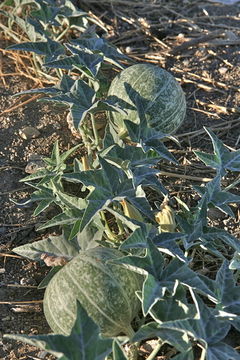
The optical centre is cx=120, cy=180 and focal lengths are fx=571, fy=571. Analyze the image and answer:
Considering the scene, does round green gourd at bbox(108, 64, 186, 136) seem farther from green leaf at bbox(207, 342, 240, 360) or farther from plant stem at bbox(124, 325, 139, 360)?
green leaf at bbox(207, 342, 240, 360)

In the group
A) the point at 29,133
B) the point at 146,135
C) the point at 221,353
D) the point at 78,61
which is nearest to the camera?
the point at 221,353

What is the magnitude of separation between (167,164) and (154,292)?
3.62 ft

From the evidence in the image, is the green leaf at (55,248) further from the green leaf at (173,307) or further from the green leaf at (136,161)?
the green leaf at (173,307)

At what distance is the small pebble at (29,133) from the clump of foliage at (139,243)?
33cm

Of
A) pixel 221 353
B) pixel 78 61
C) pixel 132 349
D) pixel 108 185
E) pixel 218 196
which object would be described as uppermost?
pixel 78 61

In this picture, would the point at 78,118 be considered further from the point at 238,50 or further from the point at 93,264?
the point at 238,50

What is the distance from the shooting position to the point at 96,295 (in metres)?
1.79

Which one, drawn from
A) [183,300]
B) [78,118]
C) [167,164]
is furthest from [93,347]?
[167,164]

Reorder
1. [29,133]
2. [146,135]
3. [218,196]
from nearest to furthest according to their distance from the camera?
[218,196], [146,135], [29,133]

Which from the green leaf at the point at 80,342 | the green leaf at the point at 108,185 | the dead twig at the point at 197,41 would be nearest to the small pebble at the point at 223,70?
the dead twig at the point at 197,41

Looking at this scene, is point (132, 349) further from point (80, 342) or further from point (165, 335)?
point (80, 342)

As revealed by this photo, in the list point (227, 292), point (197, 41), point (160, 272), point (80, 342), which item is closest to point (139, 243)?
point (160, 272)

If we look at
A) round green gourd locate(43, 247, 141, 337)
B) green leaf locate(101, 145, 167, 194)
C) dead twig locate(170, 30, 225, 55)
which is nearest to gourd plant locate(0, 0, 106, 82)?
dead twig locate(170, 30, 225, 55)

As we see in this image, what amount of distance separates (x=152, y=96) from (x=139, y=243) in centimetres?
88
